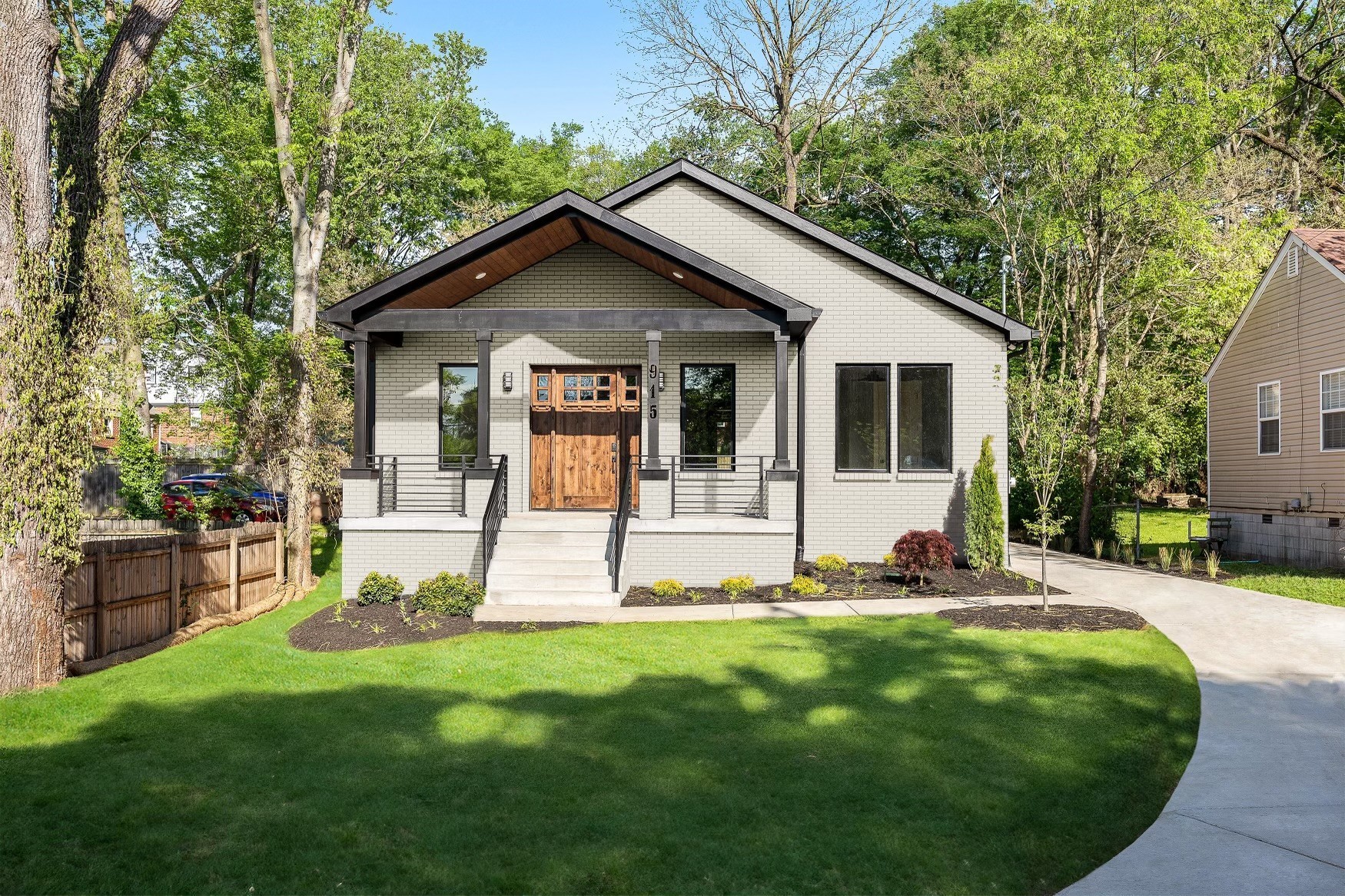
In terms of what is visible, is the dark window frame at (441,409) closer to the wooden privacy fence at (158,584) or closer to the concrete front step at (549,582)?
the wooden privacy fence at (158,584)

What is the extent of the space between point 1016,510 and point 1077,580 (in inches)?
326

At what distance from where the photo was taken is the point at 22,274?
7824 millimetres

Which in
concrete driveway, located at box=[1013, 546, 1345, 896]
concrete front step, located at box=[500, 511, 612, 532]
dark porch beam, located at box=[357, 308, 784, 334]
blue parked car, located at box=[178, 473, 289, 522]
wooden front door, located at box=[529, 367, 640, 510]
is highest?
dark porch beam, located at box=[357, 308, 784, 334]

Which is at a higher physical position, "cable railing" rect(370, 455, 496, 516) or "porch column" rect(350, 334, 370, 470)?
"porch column" rect(350, 334, 370, 470)

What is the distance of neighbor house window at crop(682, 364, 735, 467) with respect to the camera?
14664mm

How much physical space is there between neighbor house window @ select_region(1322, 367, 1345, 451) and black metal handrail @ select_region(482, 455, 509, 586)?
44.6 ft

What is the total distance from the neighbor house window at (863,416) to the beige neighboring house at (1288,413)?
7.47 m

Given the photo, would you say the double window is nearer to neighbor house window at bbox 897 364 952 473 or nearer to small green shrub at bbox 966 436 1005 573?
neighbor house window at bbox 897 364 952 473

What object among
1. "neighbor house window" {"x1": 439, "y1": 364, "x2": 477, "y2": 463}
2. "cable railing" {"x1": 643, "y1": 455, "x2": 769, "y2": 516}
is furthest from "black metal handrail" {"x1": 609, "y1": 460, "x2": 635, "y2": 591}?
"neighbor house window" {"x1": 439, "y1": 364, "x2": 477, "y2": 463}

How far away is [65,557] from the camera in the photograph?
324 inches

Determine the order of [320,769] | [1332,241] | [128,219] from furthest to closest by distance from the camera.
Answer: [128,219]
[1332,241]
[320,769]

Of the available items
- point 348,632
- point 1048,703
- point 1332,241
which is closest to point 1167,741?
point 1048,703

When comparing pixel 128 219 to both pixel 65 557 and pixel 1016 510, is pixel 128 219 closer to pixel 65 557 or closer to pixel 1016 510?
pixel 65 557

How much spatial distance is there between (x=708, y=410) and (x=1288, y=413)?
10.7m
